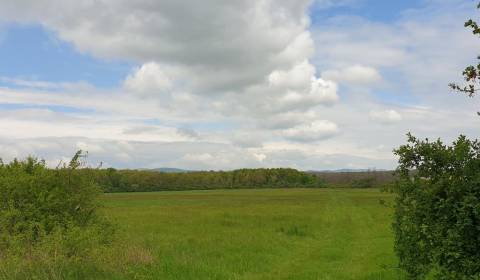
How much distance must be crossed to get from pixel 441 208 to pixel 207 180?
157569 mm

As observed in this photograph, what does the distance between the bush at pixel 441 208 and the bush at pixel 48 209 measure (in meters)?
Result: 8.58

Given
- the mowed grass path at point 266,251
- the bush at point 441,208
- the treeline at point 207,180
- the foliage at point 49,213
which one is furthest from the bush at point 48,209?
the treeline at point 207,180

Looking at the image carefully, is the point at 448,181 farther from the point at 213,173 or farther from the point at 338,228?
the point at 213,173

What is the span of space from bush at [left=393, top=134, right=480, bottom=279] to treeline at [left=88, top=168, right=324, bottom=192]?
126352mm

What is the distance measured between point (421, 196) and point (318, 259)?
1006 centimetres

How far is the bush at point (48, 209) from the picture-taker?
1295cm

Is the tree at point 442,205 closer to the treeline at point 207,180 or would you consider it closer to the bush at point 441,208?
the bush at point 441,208

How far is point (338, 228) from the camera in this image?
2978 centimetres

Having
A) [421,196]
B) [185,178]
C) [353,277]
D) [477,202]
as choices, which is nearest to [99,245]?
[353,277]

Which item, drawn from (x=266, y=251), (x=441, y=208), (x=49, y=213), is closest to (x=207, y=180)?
(x=266, y=251)

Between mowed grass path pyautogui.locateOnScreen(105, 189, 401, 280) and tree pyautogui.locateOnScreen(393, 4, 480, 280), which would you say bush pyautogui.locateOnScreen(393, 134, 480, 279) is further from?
mowed grass path pyautogui.locateOnScreen(105, 189, 401, 280)

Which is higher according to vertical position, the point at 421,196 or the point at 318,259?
the point at 421,196

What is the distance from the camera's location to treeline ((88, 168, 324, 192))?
139 metres

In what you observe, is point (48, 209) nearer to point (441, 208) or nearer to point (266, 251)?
point (266, 251)
